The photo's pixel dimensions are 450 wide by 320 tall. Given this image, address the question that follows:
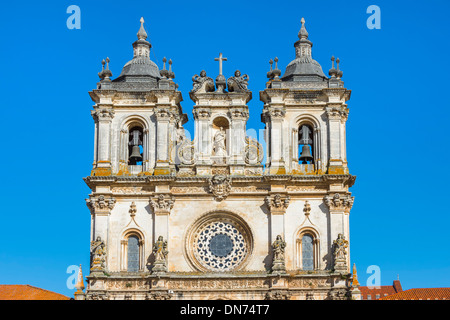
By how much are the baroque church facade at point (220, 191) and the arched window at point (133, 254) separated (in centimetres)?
5

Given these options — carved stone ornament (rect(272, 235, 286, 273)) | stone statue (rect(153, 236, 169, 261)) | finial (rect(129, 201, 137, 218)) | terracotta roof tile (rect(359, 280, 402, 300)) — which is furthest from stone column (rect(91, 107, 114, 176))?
terracotta roof tile (rect(359, 280, 402, 300))

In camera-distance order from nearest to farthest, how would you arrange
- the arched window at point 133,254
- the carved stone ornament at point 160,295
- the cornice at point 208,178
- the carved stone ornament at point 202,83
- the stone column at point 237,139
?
the carved stone ornament at point 160,295
the arched window at point 133,254
the cornice at point 208,178
the stone column at point 237,139
the carved stone ornament at point 202,83

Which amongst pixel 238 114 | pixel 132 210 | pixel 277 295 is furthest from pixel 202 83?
pixel 277 295

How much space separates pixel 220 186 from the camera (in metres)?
49.2

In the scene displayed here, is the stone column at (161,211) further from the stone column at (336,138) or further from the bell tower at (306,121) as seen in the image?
the stone column at (336,138)

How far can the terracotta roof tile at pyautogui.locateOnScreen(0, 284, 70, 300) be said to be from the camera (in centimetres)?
5425

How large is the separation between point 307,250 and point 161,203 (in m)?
7.94

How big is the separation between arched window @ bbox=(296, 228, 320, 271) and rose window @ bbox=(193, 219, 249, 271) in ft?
9.04

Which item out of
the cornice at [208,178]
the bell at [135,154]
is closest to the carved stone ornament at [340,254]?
the cornice at [208,178]

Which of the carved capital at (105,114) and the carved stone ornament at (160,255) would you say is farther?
the carved capital at (105,114)

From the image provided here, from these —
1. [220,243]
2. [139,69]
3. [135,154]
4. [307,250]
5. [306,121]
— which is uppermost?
[139,69]

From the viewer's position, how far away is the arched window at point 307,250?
159 ft

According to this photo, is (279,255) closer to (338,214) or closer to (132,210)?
(338,214)

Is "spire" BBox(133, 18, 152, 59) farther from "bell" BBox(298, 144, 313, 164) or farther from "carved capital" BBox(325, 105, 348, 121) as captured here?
"carved capital" BBox(325, 105, 348, 121)
